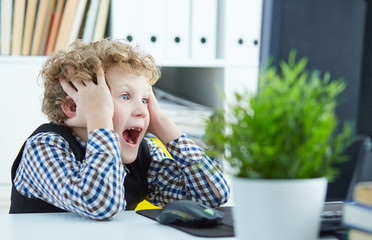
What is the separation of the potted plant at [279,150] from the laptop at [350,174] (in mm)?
211

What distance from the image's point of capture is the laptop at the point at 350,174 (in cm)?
91

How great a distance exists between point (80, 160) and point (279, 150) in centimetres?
78

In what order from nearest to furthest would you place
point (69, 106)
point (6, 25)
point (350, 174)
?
point (350, 174)
point (69, 106)
point (6, 25)

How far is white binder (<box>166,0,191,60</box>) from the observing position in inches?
89.0

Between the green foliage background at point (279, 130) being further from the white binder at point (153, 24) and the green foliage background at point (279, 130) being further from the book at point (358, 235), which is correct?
the white binder at point (153, 24)

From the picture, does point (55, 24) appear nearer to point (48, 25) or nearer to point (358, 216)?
point (48, 25)

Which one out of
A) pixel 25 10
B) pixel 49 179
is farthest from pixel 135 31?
pixel 49 179

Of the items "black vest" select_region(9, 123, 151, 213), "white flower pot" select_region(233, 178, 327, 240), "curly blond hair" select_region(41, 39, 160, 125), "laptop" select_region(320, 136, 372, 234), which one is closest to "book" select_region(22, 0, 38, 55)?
"curly blond hair" select_region(41, 39, 160, 125)

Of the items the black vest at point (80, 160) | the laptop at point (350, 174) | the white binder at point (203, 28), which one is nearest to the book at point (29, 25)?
the white binder at point (203, 28)

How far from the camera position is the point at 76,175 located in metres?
1.20

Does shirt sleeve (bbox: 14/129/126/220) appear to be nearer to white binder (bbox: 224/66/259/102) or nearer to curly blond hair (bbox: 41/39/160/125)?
curly blond hair (bbox: 41/39/160/125)

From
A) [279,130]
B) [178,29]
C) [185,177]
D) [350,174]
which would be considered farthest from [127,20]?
[279,130]

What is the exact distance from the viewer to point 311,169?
71 cm

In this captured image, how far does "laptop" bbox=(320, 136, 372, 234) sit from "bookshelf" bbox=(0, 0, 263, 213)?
125 cm
